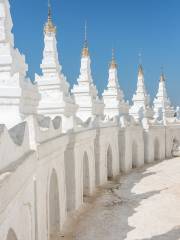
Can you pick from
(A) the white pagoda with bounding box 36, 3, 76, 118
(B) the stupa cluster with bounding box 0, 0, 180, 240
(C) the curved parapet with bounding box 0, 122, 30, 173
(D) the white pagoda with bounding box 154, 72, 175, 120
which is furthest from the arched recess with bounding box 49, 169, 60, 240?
(D) the white pagoda with bounding box 154, 72, 175, 120

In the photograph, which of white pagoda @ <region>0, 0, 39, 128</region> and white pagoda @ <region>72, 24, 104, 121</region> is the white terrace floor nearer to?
white pagoda @ <region>0, 0, 39, 128</region>

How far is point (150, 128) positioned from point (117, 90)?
628 cm

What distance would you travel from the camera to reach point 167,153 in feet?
133

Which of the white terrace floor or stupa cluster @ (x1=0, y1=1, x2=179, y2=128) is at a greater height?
stupa cluster @ (x1=0, y1=1, x2=179, y2=128)

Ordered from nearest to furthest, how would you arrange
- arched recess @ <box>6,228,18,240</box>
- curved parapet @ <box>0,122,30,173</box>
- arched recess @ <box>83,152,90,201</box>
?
curved parapet @ <box>0,122,30,173</box> → arched recess @ <box>6,228,18,240</box> → arched recess @ <box>83,152,90,201</box>

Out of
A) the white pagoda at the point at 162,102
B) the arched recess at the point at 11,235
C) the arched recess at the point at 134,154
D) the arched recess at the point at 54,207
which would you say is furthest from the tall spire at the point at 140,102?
the arched recess at the point at 11,235

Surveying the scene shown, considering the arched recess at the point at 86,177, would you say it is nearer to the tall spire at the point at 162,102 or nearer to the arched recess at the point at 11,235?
the arched recess at the point at 11,235

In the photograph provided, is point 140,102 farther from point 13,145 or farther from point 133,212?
point 13,145

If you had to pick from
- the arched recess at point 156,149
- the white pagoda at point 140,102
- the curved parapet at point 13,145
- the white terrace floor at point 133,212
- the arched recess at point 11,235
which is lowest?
the white terrace floor at point 133,212

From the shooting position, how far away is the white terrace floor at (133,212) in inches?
608

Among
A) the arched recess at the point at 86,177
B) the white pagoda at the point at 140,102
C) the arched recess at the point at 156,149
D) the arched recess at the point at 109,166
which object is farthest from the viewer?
the white pagoda at the point at 140,102

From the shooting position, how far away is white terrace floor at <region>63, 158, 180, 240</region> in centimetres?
1545

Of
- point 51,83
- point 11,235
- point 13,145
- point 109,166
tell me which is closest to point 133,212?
point 51,83

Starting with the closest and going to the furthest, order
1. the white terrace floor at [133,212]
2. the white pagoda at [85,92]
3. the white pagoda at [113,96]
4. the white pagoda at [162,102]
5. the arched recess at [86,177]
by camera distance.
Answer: the white terrace floor at [133,212], the arched recess at [86,177], the white pagoda at [85,92], the white pagoda at [113,96], the white pagoda at [162,102]
